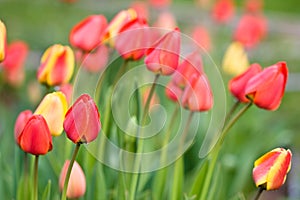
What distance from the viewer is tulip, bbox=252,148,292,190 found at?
4.25 ft

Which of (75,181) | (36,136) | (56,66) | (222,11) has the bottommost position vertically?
(75,181)

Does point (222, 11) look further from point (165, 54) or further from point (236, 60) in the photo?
point (165, 54)

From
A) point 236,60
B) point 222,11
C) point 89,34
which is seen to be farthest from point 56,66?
point 222,11

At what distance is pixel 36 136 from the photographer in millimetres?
1243

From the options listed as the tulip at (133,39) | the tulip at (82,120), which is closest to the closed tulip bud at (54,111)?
the tulip at (82,120)

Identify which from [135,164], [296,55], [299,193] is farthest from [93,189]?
[296,55]

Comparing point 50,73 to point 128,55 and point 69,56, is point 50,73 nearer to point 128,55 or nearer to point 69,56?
point 69,56

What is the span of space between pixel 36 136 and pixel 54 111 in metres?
0.08

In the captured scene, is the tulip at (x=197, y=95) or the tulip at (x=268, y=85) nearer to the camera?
A: the tulip at (x=268, y=85)

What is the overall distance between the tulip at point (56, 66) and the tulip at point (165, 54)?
9.8 inches

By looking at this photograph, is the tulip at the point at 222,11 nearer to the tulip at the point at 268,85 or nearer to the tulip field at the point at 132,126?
the tulip field at the point at 132,126

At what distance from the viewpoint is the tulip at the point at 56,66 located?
1.60 m

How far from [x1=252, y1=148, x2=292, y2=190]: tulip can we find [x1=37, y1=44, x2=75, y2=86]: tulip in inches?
20.7

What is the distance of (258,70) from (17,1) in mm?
5853
